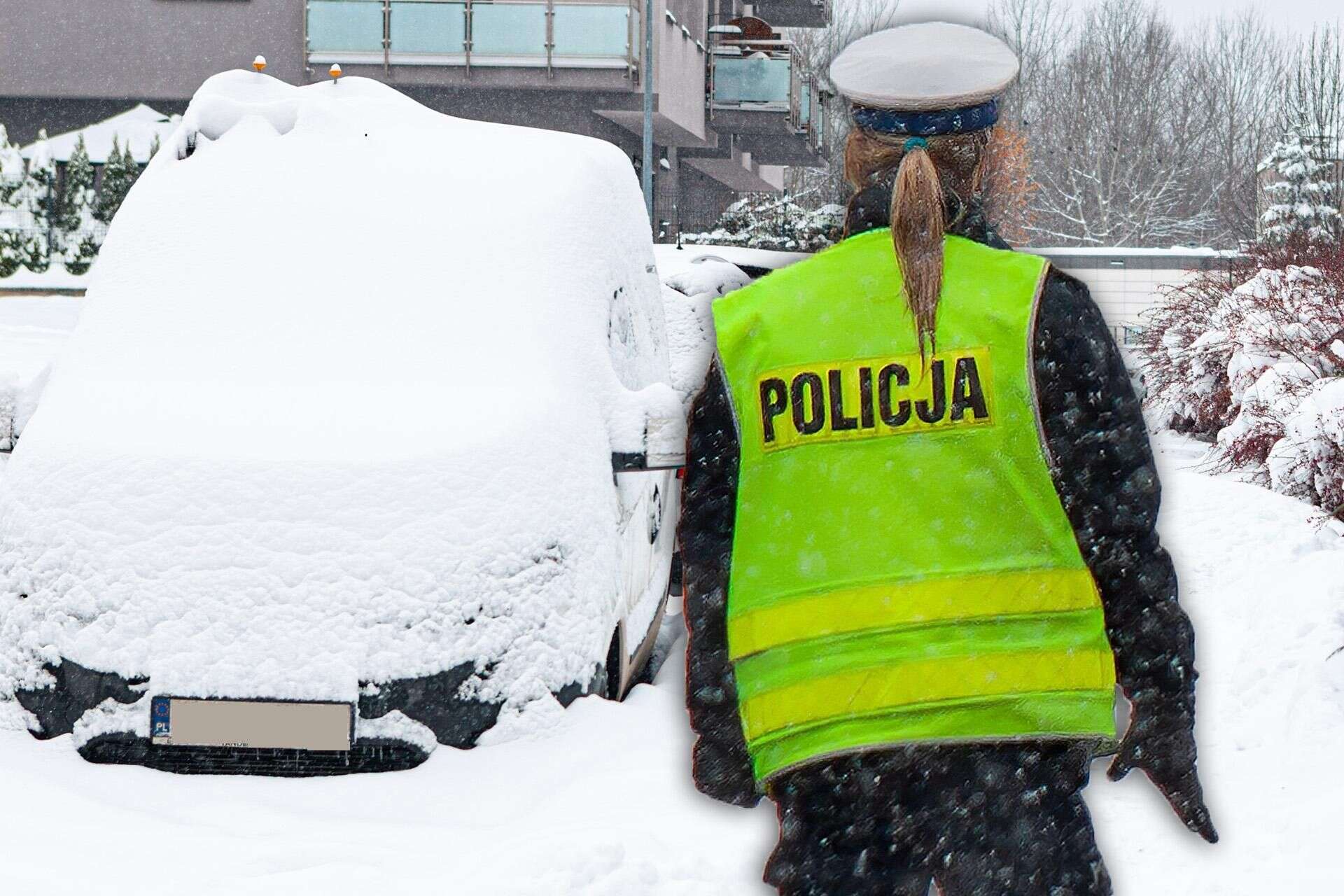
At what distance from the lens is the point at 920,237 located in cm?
212

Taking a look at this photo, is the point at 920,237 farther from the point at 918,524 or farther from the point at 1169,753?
the point at 1169,753

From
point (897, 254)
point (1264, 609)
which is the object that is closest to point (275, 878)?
point (897, 254)

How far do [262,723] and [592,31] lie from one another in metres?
22.6


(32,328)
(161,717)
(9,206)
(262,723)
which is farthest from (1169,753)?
(9,206)

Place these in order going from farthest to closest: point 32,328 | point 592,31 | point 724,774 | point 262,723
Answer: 1. point 592,31
2. point 32,328
3. point 262,723
4. point 724,774

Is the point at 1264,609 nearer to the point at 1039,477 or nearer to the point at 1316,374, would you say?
the point at 1316,374

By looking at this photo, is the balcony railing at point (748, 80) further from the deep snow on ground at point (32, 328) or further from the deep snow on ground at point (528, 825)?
the deep snow on ground at point (528, 825)

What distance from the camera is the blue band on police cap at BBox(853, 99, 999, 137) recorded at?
86.5 inches

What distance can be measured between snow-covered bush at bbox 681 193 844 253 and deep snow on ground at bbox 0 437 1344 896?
74.0 feet

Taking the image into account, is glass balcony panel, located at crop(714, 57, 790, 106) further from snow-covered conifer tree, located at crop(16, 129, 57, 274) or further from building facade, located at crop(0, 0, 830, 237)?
snow-covered conifer tree, located at crop(16, 129, 57, 274)

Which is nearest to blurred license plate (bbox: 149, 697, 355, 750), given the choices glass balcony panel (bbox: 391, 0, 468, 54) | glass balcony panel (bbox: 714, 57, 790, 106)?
glass balcony panel (bbox: 391, 0, 468, 54)

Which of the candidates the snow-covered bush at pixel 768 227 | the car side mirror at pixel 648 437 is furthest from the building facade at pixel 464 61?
the car side mirror at pixel 648 437

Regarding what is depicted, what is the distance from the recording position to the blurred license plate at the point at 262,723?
4414 mm

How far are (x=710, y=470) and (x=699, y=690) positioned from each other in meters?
0.30
